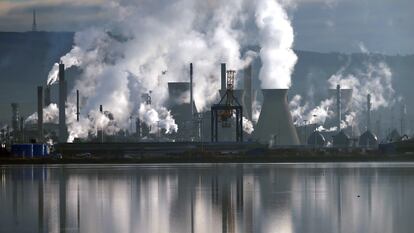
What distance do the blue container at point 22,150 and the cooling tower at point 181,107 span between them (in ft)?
155

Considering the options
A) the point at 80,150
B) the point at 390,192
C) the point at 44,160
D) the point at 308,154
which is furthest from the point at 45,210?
the point at 80,150

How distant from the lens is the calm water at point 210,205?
37.1 metres

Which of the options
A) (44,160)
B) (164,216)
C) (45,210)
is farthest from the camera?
(44,160)

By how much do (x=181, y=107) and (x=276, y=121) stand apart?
3582 cm

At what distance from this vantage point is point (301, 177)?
71812 mm

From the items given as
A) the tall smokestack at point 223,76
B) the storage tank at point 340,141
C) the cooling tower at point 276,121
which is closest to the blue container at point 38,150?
the cooling tower at point 276,121

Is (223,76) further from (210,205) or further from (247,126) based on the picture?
(210,205)

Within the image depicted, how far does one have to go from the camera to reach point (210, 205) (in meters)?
46.2

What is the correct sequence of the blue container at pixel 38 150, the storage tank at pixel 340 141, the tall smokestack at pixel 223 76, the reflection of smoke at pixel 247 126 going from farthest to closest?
the tall smokestack at pixel 223 76
the reflection of smoke at pixel 247 126
the storage tank at pixel 340 141
the blue container at pixel 38 150

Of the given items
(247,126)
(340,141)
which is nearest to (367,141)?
(340,141)

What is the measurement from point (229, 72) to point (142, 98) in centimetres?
2877

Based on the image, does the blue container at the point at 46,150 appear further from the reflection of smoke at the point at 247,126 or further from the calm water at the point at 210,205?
the calm water at the point at 210,205

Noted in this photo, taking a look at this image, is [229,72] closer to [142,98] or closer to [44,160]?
[142,98]

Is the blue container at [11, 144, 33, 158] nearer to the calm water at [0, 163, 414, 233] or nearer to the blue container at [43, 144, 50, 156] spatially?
the blue container at [43, 144, 50, 156]
